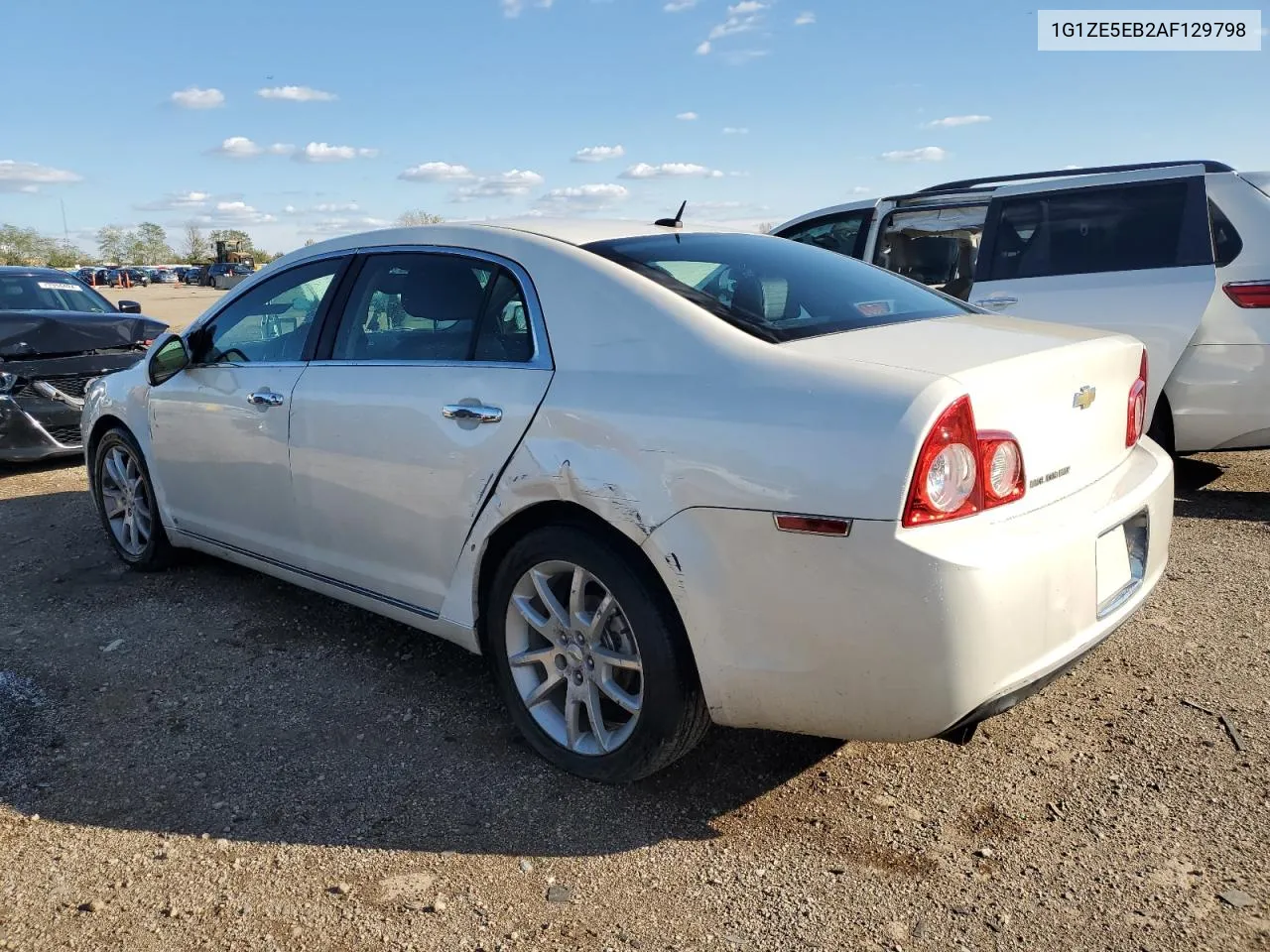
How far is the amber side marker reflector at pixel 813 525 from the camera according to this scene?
2240 mm

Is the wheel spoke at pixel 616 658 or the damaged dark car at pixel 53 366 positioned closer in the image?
the wheel spoke at pixel 616 658

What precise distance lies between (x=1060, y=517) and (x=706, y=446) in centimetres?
88

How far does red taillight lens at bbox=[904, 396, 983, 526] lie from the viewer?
2.20 meters

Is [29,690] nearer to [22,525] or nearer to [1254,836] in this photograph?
[22,525]

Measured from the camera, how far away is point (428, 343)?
3287mm

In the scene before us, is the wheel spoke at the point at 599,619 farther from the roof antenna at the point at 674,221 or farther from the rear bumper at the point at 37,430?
the rear bumper at the point at 37,430

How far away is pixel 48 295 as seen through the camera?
8766 millimetres

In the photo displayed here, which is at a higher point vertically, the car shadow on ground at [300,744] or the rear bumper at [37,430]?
the rear bumper at [37,430]

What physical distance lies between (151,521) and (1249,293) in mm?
5566

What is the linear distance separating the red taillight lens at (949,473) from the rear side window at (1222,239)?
391 cm

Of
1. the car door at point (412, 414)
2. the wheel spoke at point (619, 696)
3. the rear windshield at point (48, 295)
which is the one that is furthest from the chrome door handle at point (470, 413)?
the rear windshield at point (48, 295)

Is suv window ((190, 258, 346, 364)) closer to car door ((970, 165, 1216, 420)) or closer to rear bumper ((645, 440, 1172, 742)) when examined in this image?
rear bumper ((645, 440, 1172, 742))

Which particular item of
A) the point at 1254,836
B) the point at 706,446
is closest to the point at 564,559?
the point at 706,446

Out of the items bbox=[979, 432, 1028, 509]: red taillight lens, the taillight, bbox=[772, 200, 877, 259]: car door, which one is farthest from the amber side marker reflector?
bbox=[772, 200, 877, 259]: car door
